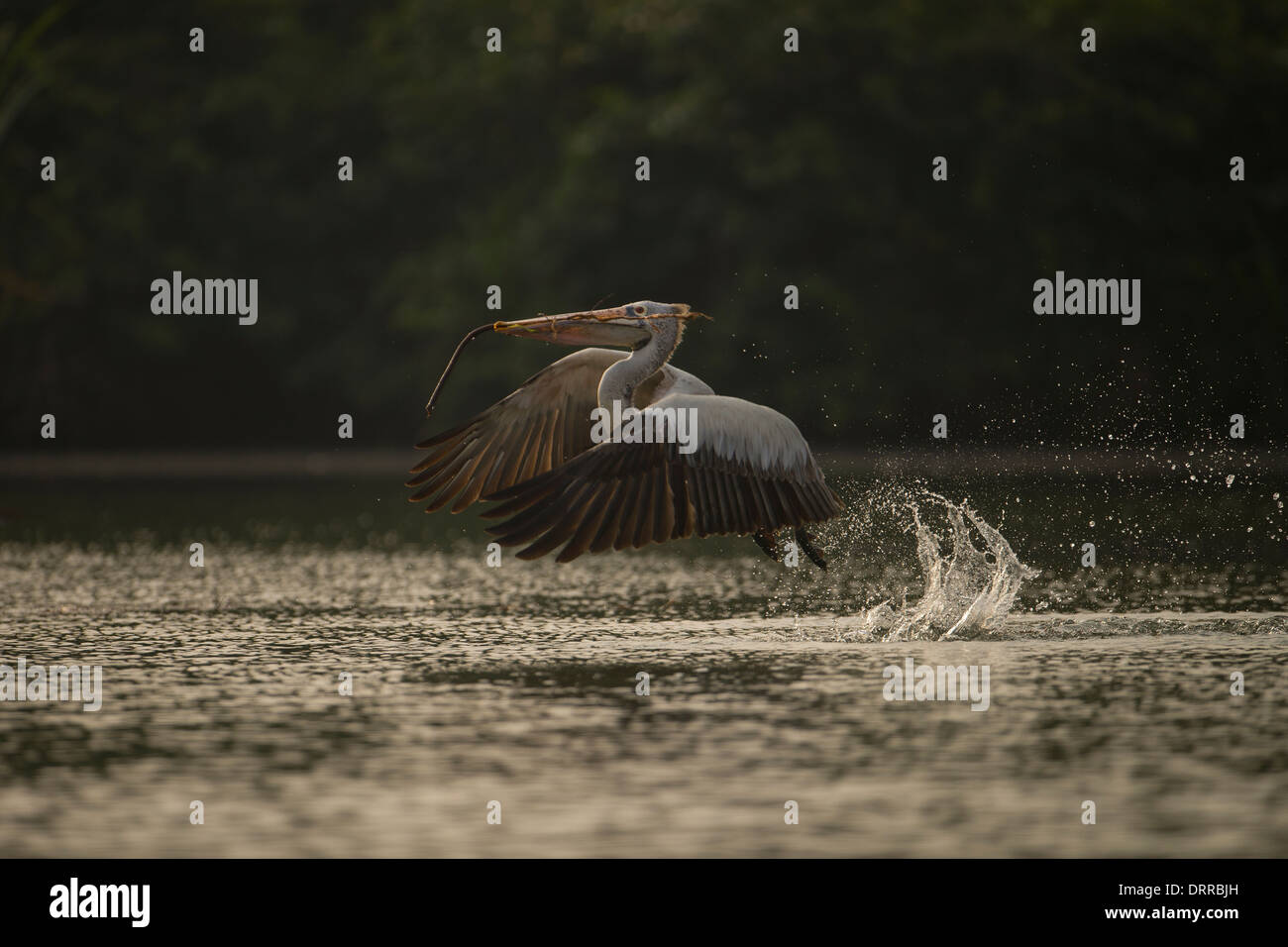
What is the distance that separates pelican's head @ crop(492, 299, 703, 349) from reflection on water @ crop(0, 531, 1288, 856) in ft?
5.63

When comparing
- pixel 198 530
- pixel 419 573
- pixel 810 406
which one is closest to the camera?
pixel 419 573

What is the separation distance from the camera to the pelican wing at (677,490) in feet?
36.4

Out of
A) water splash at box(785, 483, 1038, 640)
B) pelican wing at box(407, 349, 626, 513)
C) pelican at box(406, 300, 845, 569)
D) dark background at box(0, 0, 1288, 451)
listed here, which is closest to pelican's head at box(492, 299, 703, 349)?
pelican at box(406, 300, 845, 569)

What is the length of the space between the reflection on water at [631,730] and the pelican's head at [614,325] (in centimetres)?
172

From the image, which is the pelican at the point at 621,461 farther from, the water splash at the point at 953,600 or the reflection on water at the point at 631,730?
the reflection on water at the point at 631,730

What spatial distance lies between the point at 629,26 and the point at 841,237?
5479 mm

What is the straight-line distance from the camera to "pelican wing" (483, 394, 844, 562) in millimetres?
11102

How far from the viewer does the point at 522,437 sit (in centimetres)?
1366

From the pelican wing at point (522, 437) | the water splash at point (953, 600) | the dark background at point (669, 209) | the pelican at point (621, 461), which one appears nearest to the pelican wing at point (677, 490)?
the pelican at point (621, 461)

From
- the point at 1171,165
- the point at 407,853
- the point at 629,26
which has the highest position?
the point at 629,26

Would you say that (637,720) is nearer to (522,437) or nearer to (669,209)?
(522,437)

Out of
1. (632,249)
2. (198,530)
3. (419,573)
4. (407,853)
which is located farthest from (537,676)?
(632,249)

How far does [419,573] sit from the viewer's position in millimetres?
17859

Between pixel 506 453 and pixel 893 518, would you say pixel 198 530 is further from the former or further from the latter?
pixel 506 453
